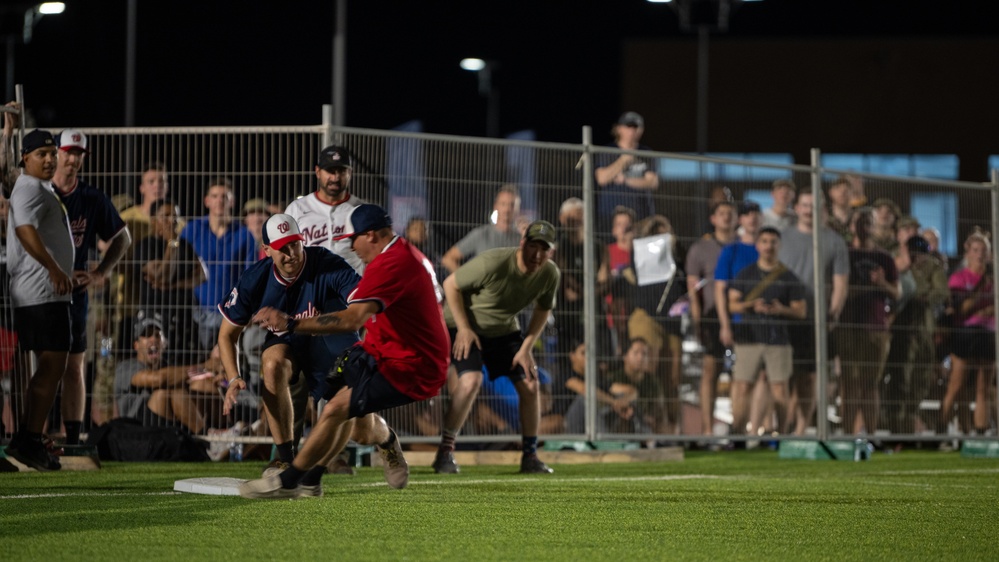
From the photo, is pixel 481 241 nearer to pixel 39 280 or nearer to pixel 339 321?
pixel 39 280

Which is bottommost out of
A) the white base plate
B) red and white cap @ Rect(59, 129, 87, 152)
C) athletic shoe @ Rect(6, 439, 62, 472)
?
the white base plate

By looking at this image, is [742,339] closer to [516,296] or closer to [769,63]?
[516,296]

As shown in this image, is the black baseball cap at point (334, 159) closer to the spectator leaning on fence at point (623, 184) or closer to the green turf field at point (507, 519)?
the green turf field at point (507, 519)

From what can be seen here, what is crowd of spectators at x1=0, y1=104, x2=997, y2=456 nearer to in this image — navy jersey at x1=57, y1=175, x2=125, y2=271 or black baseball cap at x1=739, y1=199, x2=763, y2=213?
black baseball cap at x1=739, y1=199, x2=763, y2=213

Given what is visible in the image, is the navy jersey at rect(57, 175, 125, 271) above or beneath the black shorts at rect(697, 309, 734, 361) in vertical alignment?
above

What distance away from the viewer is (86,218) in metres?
11.0

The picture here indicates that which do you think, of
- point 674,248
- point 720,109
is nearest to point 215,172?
point 674,248

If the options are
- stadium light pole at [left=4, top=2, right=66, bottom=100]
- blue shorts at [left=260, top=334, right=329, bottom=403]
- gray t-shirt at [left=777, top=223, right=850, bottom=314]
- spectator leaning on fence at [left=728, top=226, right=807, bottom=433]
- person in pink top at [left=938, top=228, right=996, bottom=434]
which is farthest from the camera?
stadium light pole at [left=4, top=2, right=66, bottom=100]

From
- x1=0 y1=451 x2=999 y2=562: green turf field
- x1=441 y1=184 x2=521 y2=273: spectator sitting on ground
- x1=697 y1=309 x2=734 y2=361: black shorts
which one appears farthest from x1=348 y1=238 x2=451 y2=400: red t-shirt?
x1=697 y1=309 x2=734 y2=361: black shorts

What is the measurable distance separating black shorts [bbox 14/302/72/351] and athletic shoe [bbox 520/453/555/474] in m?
3.37

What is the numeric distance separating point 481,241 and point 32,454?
418cm

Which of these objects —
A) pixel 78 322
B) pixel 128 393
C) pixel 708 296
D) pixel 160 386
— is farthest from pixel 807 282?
pixel 78 322

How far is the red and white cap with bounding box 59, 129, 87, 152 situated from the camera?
35.4ft

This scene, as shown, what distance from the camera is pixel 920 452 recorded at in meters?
16.1
